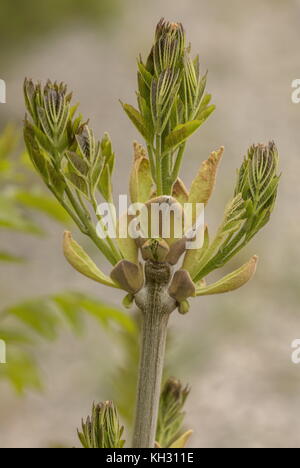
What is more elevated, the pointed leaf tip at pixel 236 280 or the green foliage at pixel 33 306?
the green foliage at pixel 33 306

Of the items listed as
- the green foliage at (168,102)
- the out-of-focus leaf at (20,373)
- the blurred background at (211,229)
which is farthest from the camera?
the blurred background at (211,229)

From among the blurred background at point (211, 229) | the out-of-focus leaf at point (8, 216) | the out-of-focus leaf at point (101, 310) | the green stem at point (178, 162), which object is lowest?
the green stem at point (178, 162)

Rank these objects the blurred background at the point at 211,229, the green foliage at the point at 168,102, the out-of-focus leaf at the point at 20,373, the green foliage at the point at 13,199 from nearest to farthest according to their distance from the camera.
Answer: the green foliage at the point at 168,102 → the green foliage at the point at 13,199 → the out-of-focus leaf at the point at 20,373 → the blurred background at the point at 211,229

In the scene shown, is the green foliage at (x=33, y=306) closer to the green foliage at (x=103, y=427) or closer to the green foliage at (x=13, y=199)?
the green foliage at (x=13, y=199)

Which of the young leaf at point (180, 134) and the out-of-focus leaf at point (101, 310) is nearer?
the young leaf at point (180, 134)

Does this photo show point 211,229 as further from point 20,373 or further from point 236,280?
point 236,280

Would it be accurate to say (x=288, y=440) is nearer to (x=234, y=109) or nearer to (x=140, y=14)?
(x=234, y=109)

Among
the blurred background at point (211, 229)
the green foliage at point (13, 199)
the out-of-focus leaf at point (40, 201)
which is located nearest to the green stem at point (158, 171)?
the green foliage at point (13, 199)

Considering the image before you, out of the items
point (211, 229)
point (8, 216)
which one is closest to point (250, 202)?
point (8, 216)
